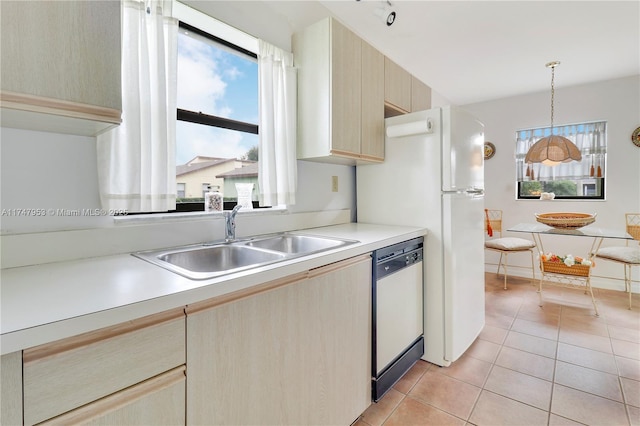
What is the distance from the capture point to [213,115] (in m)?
1.75

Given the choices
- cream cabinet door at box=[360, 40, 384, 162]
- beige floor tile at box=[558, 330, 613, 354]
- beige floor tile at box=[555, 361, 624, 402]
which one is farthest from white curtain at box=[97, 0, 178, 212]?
beige floor tile at box=[558, 330, 613, 354]

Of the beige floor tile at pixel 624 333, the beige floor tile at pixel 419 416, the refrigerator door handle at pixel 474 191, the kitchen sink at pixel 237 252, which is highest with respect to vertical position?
the refrigerator door handle at pixel 474 191

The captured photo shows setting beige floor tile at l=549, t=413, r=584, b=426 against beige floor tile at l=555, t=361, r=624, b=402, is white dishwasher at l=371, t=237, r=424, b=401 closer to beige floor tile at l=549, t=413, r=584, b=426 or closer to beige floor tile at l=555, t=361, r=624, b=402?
beige floor tile at l=549, t=413, r=584, b=426

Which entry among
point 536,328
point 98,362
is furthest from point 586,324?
point 98,362

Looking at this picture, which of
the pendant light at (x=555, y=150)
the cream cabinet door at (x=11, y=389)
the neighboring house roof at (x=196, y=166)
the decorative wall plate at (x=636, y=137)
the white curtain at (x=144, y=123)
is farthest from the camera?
the decorative wall plate at (x=636, y=137)

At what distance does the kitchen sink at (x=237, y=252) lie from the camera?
1.30 m

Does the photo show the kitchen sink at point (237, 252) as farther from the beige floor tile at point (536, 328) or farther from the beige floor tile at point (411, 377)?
the beige floor tile at point (536, 328)

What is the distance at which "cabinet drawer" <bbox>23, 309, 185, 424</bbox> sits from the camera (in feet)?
2.01

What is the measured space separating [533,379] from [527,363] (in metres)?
0.20

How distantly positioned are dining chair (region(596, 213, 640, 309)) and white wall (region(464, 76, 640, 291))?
0.25 feet

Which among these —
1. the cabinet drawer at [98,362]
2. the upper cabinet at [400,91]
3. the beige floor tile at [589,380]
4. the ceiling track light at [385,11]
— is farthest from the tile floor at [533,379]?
the ceiling track light at [385,11]

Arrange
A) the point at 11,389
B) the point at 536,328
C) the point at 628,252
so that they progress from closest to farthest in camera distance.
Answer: the point at 11,389
the point at 536,328
the point at 628,252

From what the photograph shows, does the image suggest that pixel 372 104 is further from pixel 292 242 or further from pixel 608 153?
pixel 608 153

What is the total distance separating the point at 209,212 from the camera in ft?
5.26
